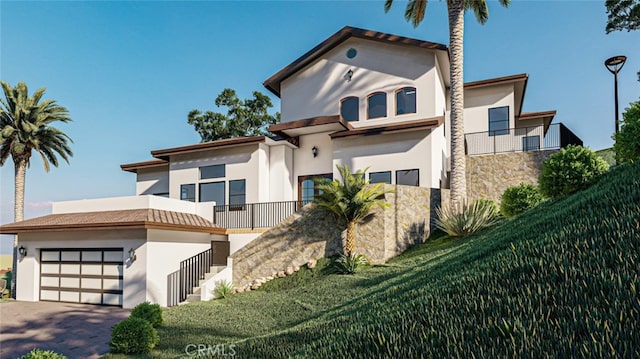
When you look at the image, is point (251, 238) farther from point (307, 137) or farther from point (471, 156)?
point (471, 156)

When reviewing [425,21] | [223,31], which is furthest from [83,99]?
[425,21]

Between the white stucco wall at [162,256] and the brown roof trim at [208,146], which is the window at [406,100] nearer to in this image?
the brown roof trim at [208,146]

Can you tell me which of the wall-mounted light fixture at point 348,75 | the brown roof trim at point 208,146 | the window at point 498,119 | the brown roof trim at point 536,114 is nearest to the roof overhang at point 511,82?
the window at point 498,119

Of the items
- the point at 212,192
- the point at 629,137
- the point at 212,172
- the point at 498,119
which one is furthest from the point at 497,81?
the point at 212,192

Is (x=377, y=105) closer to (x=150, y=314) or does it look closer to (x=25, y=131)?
(x=150, y=314)

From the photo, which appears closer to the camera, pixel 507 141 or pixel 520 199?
pixel 520 199

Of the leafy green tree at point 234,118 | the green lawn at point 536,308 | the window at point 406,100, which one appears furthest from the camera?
the leafy green tree at point 234,118

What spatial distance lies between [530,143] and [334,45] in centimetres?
1201

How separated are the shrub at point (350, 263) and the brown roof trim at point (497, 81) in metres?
12.3

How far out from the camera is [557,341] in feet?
8.52

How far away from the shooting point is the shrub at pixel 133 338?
7.66 m

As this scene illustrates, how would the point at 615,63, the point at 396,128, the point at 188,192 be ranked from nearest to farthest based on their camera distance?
the point at 615,63
the point at 396,128
the point at 188,192

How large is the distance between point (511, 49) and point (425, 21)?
426 centimetres

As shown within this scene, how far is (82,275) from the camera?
577 inches
